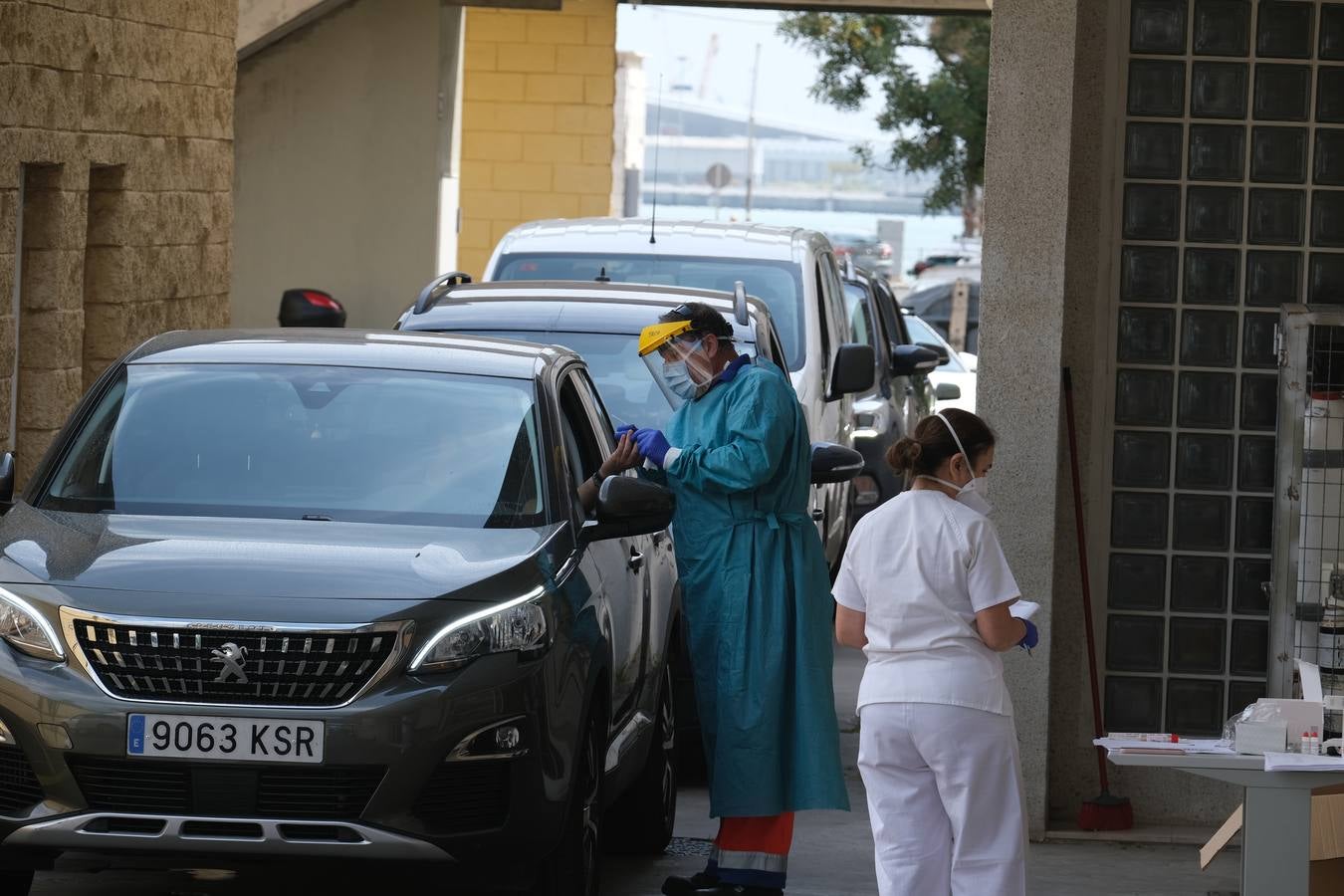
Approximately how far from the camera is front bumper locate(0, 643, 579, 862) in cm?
549

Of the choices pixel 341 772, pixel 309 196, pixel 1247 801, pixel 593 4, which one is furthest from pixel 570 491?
pixel 593 4

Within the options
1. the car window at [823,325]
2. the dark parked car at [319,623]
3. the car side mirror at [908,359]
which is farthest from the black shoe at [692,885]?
the car side mirror at [908,359]

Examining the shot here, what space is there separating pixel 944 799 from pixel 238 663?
1.80 m

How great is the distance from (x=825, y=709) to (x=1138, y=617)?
209 centimetres

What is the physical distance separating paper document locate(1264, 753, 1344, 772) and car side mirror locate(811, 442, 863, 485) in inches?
129

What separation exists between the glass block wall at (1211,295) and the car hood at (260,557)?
3005 millimetres

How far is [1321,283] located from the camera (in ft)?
27.3

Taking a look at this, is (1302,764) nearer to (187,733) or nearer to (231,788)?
(231,788)

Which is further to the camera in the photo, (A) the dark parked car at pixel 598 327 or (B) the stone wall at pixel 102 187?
(B) the stone wall at pixel 102 187

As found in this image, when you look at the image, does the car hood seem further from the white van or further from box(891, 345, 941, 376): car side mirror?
box(891, 345, 941, 376): car side mirror

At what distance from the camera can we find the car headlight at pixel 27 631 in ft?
18.4

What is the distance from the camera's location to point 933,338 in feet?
71.5

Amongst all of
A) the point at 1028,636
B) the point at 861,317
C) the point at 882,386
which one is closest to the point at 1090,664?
the point at 1028,636

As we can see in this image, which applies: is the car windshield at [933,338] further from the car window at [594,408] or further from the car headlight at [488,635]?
the car headlight at [488,635]
